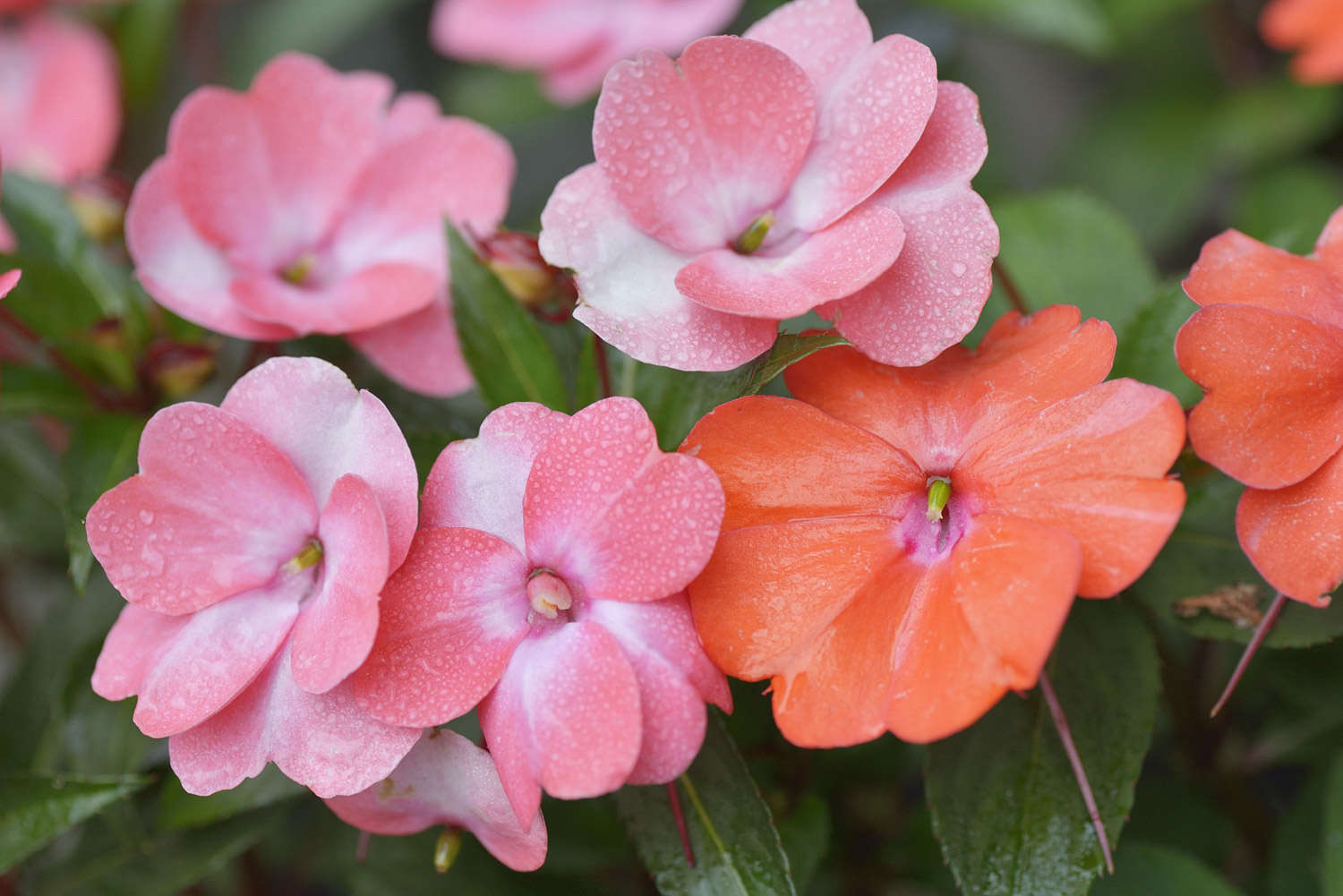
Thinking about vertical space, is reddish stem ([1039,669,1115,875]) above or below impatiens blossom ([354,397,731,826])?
below

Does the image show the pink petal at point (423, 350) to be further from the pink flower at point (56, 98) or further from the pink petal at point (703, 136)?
the pink flower at point (56, 98)

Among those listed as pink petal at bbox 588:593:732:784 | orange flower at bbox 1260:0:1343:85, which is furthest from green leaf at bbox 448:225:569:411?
orange flower at bbox 1260:0:1343:85

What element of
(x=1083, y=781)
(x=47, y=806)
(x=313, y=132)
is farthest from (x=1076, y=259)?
(x=47, y=806)

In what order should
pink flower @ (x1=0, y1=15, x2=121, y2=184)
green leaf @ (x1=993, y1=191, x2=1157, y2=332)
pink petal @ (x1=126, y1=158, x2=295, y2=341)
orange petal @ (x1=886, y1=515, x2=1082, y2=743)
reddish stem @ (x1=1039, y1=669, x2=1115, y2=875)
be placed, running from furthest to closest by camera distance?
pink flower @ (x1=0, y1=15, x2=121, y2=184) → green leaf @ (x1=993, y1=191, x2=1157, y2=332) → pink petal @ (x1=126, y1=158, x2=295, y2=341) → reddish stem @ (x1=1039, y1=669, x2=1115, y2=875) → orange petal @ (x1=886, y1=515, x2=1082, y2=743)

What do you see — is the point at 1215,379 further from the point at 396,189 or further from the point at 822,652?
the point at 396,189

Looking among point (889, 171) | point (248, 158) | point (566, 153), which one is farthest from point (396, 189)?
point (566, 153)

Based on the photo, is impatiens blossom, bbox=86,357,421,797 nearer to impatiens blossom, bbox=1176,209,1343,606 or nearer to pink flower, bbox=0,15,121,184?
impatiens blossom, bbox=1176,209,1343,606
